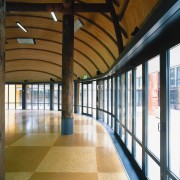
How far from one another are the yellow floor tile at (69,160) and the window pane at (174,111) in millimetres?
2322

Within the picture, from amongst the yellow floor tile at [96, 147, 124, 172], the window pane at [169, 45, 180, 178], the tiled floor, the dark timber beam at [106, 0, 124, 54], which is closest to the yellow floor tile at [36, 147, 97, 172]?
the tiled floor

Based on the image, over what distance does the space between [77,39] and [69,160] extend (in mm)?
8116

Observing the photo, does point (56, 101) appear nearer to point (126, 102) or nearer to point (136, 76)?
point (126, 102)

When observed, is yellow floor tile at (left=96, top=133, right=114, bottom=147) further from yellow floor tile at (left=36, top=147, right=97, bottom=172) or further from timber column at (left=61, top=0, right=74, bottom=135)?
timber column at (left=61, top=0, right=74, bottom=135)

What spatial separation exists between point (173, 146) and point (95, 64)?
35.4 ft

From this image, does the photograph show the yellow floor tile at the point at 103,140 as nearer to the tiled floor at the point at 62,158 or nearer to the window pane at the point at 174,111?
the tiled floor at the point at 62,158

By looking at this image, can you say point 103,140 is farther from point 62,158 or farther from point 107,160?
point 62,158

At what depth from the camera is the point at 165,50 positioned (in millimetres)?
3219

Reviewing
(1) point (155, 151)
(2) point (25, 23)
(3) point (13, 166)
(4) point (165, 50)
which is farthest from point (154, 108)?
(2) point (25, 23)

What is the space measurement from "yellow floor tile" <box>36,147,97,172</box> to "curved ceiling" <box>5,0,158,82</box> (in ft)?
12.0

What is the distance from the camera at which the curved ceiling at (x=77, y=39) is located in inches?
266

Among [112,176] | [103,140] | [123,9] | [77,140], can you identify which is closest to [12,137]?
[77,140]

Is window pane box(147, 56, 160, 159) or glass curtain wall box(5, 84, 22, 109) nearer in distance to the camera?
window pane box(147, 56, 160, 159)

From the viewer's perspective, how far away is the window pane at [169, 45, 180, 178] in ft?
10.0
